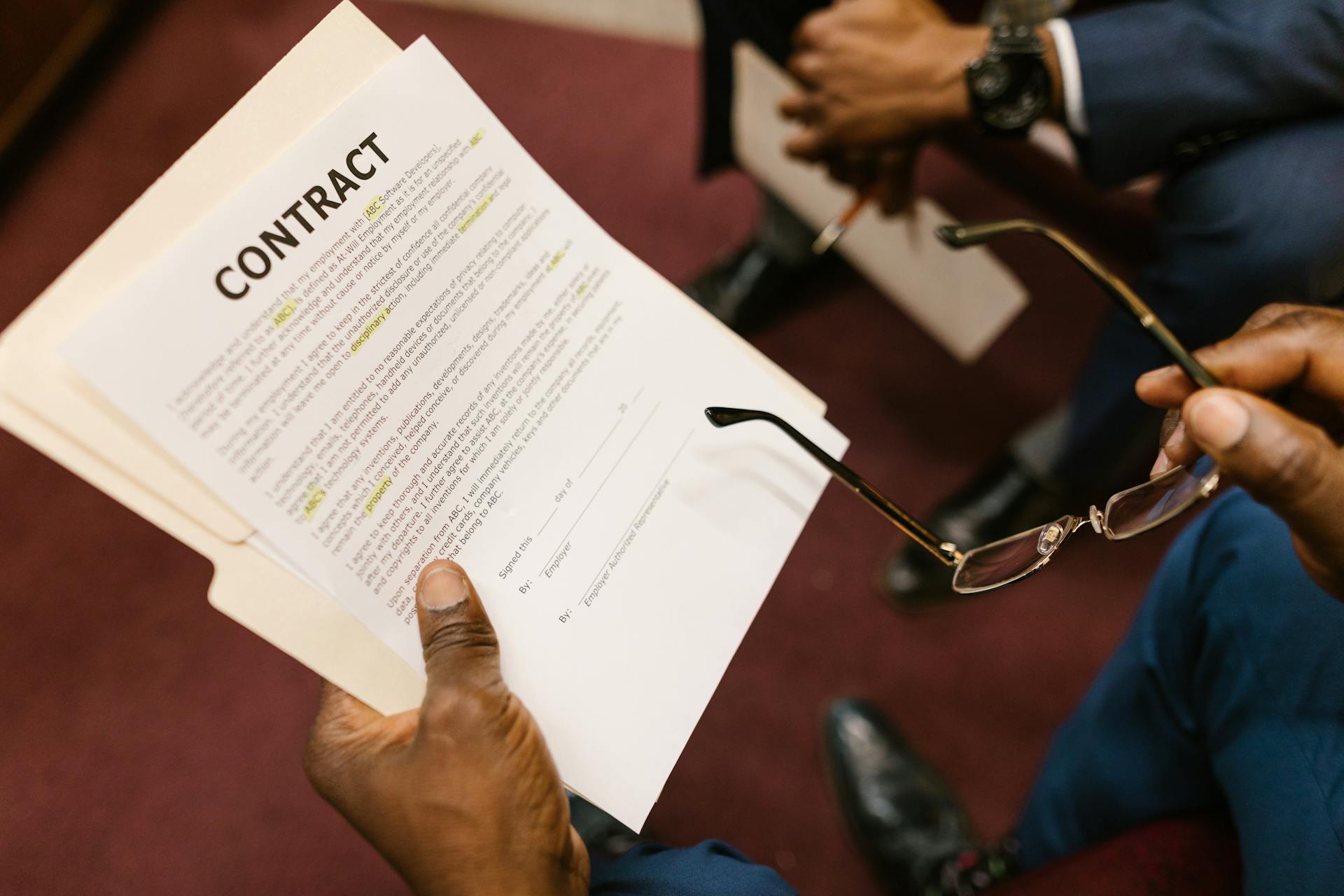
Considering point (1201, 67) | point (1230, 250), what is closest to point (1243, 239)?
point (1230, 250)

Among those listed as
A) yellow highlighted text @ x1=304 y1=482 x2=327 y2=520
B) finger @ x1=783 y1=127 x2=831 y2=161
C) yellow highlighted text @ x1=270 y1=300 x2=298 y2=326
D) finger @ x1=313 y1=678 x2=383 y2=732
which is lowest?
finger @ x1=313 y1=678 x2=383 y2=732

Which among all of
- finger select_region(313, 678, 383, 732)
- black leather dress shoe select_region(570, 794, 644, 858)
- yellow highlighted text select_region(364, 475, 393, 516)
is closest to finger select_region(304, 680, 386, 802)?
finger select_region(313, 678, 383, 732)

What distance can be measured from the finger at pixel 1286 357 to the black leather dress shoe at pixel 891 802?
0.68m

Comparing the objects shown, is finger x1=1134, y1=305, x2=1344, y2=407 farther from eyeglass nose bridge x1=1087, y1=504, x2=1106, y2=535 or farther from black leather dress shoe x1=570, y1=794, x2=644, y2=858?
black leather dress shoe x1=570, y1=794, x2=644, y2=858

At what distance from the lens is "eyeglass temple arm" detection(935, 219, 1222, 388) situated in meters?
0.44

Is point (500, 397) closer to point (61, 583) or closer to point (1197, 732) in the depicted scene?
point (1197, 732)

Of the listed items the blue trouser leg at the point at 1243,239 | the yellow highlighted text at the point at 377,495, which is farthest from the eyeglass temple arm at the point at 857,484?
the blue trouser leg at the point at 1243,239

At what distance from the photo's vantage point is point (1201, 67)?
2.29ft

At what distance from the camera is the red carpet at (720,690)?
87 centimetres

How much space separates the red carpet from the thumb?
467 millimetres

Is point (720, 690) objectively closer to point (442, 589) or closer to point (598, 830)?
point (598, 830)

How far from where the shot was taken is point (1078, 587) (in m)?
1.10

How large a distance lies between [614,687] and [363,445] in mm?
215
